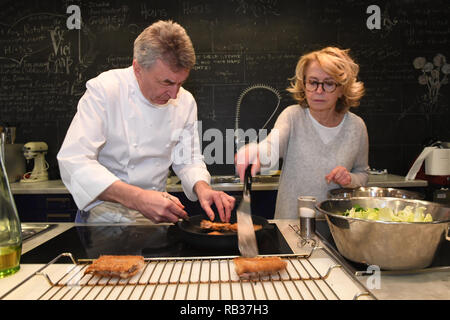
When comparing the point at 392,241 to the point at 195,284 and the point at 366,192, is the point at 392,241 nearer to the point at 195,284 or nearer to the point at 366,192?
the point at 195,284

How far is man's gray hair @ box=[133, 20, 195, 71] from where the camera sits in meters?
1.42

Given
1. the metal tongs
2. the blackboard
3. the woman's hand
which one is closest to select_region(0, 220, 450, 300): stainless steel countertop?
the metal tongs

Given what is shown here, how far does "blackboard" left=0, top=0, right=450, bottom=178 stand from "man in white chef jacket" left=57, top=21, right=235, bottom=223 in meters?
1.55

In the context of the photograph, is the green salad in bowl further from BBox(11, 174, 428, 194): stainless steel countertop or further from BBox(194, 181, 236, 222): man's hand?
BBox(11, 174, 428, 194): stainless steel countertop

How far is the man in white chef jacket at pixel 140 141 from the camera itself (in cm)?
142

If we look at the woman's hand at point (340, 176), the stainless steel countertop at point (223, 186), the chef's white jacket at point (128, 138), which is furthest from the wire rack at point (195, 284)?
the stainless steel countertop at point (223, 186)

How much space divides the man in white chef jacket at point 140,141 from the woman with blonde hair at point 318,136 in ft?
1.49

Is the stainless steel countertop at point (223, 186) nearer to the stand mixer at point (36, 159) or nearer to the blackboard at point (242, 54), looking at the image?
the stand mixer at point (36, 159)

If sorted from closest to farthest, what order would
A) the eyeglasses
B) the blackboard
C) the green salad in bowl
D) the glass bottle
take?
the glass bottle
the green salad in bowl
the eyeglasses
the blackboard

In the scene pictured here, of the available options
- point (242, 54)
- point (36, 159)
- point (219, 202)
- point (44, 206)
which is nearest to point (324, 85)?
point (219, 202)

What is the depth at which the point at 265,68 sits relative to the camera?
3326 mm
